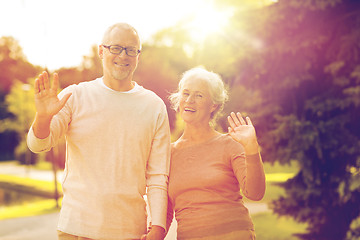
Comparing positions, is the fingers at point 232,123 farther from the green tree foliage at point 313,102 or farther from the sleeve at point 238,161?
the green tree foliage at point 313,102

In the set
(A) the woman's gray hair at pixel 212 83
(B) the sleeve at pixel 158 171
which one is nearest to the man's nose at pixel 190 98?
(A) the woman's gray hair at pixel 212 83

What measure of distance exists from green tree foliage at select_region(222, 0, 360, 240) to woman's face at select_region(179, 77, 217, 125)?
14.8 ft

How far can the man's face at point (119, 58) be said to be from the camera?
9.79 feet

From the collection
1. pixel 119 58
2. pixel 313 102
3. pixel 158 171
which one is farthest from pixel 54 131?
pixel 313 102

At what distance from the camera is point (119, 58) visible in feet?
9.78

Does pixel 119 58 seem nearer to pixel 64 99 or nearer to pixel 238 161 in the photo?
pixel 64 99

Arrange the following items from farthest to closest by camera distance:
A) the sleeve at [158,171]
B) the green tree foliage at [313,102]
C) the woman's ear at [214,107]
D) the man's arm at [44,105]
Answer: the green tree foliage at [313,102], the woman's ear at [214,107], the sleeve at [158,171], the man's arm at [44,105]

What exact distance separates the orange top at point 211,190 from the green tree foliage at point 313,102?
4570mm

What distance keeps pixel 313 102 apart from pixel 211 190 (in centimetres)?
511

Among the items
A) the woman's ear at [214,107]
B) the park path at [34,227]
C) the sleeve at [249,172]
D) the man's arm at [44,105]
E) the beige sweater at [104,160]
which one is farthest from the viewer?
the park path at [34,227]

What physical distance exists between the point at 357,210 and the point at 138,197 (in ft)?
18.9

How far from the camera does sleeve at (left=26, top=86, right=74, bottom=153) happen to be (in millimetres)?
2750

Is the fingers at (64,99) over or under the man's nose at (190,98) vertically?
under

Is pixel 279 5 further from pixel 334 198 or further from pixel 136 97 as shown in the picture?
pixel 136 97
